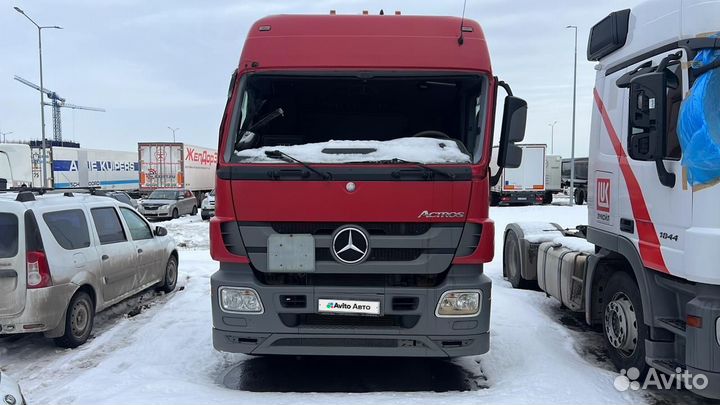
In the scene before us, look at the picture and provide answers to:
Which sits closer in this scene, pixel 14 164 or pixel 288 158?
pixel 288 158

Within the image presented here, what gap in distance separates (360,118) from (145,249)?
413 centimetres

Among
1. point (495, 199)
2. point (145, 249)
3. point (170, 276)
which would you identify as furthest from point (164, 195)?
point (145, 249)

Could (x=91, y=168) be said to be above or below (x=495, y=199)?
above

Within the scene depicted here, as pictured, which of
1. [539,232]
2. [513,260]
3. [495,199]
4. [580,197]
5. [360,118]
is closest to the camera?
[360,118]

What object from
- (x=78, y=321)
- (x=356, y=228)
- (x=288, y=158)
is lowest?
(x=78, y=321)

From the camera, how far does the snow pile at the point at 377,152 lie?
13.5ft

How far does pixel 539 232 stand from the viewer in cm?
825

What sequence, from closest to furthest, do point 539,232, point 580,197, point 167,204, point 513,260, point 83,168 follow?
point 539,232 → point 513,260 → point 167,204 → point 83,168 → point 580,197

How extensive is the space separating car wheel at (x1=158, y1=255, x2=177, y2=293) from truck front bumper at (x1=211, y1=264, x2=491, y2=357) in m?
4.53

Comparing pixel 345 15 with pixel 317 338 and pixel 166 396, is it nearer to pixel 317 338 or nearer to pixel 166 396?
pixel 317 338

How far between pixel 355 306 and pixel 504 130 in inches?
80.5

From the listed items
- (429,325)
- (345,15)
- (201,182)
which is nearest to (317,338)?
(429,325)

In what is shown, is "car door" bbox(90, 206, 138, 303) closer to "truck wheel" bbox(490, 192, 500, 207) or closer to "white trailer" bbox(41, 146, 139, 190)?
"white trailer" bbox(41, 146, 139, 190)

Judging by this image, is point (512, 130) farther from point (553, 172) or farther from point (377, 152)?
point (553, 172)
